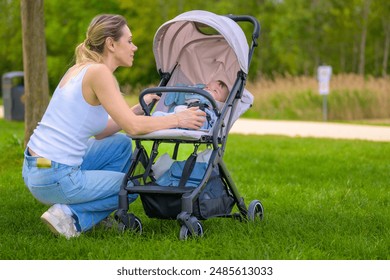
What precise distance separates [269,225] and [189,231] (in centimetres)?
72

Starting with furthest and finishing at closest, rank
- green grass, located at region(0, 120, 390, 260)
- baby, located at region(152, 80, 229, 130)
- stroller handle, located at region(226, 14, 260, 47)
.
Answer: stroller handle, located at region(226, 14, 260, 47) → baby, located at region(152, 80, 229, 130) → green grass, located at region(0, 120, 390, 260)

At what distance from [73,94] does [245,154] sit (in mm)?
5724

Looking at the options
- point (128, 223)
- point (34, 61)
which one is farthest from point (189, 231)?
point (34, 61)

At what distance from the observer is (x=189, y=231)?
496 centimetres

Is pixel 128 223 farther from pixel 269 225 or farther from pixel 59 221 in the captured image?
pixel 269 225

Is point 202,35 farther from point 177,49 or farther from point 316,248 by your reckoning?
point 316,248

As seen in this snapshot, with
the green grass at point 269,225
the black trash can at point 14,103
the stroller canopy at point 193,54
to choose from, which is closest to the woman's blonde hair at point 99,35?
the stroller canopy at point 193,54

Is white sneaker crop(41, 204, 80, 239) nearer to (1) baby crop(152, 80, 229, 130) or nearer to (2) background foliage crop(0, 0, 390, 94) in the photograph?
(1) baby crop(152, 80, 229, 130)

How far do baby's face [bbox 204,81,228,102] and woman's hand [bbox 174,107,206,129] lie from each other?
23.4 inches

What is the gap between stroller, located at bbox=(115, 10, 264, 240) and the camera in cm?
496

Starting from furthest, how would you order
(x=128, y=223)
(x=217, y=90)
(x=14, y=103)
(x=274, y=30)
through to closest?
1. (x=274, y=30)
2. (x=14, y=103)
3. (x=217, y=90)
4. (x=128, y=223)

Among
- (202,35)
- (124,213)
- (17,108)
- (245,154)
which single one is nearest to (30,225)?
(124,213)

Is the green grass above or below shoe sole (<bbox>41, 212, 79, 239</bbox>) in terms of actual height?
below

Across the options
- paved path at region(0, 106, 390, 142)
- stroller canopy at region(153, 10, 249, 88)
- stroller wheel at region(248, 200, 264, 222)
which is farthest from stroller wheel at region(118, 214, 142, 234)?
paved path at region(0, 106, 390, 142)
